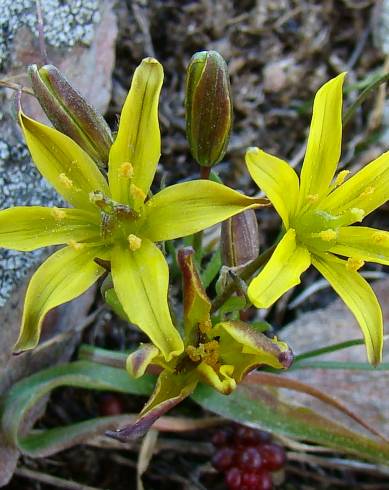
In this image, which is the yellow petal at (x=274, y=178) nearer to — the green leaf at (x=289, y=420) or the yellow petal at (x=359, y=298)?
the yellow petal at (x=359, y=298)

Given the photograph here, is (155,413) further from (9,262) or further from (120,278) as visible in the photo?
(9,262)

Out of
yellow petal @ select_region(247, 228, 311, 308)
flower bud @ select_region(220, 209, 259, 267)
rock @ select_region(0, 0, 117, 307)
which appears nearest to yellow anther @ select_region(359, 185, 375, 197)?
yellow petal @ select_region(247, 228, 311, 308)

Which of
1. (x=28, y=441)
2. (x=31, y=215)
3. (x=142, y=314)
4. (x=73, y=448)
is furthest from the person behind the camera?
(x=73, y=448)

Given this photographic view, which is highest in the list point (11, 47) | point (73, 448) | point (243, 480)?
point (11, 47)

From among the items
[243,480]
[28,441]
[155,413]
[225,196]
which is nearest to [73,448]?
[28,441]

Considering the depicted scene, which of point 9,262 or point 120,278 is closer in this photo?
point 120,278

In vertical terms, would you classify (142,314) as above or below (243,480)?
above

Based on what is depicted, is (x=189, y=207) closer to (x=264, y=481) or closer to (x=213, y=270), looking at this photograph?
(x=213, y=270)

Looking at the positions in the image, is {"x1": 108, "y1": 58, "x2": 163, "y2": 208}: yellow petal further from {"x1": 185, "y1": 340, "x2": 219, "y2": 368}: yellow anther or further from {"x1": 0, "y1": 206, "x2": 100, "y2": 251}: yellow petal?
{"x1": 185, "y1": 340, "x2": 219, "y2": 368}: yellow anther

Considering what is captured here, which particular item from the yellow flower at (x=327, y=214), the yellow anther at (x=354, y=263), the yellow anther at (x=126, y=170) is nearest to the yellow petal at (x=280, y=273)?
the yellow flower at (x=327, y=214)
